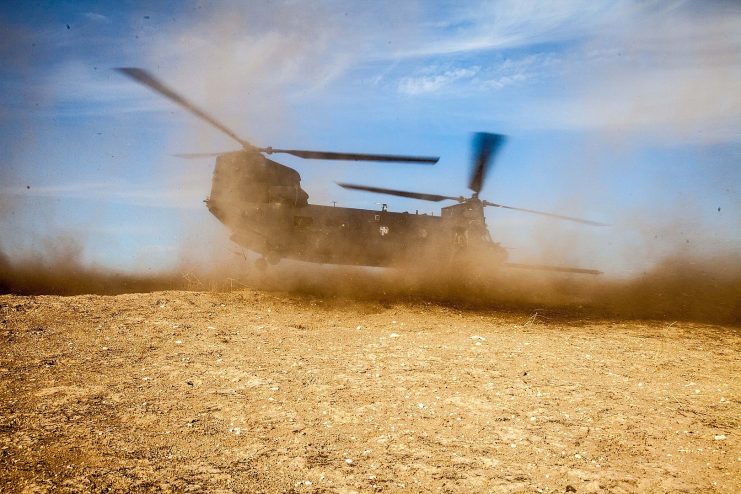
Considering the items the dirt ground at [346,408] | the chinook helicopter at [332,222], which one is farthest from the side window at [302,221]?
the dirt ground at [346,408]

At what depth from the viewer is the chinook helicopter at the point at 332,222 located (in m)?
12.2

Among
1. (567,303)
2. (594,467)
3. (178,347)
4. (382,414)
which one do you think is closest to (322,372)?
(382,414)

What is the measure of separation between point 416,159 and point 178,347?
6.51m

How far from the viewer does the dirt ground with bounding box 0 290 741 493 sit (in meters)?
3.09

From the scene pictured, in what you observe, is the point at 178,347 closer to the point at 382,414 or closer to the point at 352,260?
the point at 382,414

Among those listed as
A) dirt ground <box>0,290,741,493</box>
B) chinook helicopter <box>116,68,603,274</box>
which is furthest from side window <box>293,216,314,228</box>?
dirt ground <box>0,290,741,493</box>

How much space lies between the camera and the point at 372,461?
3.27 metres

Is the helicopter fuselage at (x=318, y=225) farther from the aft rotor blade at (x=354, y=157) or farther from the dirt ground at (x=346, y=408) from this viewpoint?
the dirt ground at (x=346, y=408)

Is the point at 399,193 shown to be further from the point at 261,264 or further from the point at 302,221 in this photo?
the point at 261,264

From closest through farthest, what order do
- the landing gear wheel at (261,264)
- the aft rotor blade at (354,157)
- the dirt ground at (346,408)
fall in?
1. the dirt ground at (346,408)
2. the aft rotor blade at (354,157)
3. the landing gear wheel at (261,264)

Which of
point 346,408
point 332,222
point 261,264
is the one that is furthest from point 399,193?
point 346,408

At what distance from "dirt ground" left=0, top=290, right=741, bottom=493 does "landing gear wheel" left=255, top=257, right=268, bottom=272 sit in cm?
545

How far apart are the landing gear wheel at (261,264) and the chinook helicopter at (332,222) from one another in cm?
3

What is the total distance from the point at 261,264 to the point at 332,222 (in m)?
2.81
